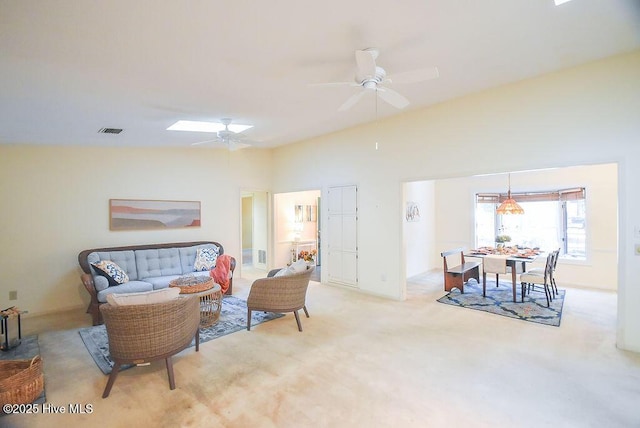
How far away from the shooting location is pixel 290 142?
7109 millimetres

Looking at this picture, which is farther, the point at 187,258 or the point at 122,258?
the point at 187,258

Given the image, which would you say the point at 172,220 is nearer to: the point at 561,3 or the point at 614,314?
the point at 561,3

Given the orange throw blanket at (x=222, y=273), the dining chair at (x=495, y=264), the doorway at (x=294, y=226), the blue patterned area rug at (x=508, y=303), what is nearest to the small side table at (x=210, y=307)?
the orange throw blanket at (x=222, y=273)

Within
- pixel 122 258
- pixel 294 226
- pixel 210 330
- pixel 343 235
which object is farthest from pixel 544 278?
pixel 122 258

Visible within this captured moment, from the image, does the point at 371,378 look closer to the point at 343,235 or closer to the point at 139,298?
the point at 139,298

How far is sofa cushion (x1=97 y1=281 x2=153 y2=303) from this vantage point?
14.4 feet

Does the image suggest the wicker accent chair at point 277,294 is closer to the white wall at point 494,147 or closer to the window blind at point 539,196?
the white wall at point 494,147

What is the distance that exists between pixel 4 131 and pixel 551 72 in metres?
6.82

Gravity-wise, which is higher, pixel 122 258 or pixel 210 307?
pixel 122 258

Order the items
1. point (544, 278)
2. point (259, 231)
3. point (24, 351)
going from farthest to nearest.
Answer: point (259, 231) < point (544, 278) < point (24, 351)

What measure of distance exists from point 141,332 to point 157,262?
3.26m

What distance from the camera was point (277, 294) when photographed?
402 centimetres

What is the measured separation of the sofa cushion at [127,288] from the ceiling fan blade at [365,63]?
13.9 ft

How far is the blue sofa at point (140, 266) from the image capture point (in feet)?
14.7
